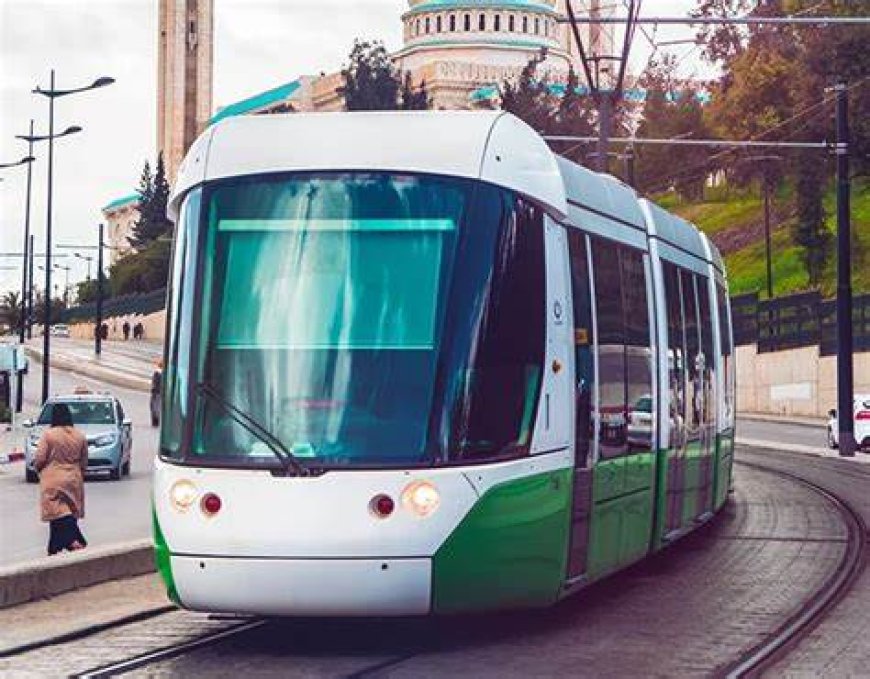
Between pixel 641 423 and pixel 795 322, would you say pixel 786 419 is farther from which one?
pixel 641 423

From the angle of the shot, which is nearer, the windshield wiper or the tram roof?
the windshield wiper

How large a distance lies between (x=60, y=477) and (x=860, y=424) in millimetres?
30315

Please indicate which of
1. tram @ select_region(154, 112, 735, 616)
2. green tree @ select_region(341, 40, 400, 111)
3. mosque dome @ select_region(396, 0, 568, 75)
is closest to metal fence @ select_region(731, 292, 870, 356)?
tram @ select_region(154, 112, 735, 616)

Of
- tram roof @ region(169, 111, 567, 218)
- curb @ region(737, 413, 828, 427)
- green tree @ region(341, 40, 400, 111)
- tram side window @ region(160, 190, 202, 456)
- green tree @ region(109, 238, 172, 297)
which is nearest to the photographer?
tram side window @ region(160, 190, 202, 456)

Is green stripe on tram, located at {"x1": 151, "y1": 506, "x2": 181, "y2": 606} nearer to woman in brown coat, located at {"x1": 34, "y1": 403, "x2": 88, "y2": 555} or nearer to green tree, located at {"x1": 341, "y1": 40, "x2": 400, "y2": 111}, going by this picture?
woman in brown coat, located at {"x1": 34, "y1": 403, "x2": 88, "y2": 555}

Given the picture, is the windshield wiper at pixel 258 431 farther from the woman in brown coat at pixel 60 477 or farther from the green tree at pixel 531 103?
the green tree at pixel 531 103

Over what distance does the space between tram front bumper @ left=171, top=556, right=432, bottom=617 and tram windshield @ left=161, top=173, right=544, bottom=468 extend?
1.79 feet

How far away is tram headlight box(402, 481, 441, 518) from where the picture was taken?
10594mm

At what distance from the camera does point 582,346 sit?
1248 cm

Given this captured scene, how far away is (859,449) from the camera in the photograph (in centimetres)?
4419

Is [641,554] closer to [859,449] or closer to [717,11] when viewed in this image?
[859,449]

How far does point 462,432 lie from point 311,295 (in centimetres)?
109

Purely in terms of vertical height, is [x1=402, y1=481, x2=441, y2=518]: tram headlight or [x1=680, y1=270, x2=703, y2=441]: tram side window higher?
[x1=680, y1=270, x2=703, y2=441]: tram side window

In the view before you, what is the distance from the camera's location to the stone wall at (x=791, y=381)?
207ft
